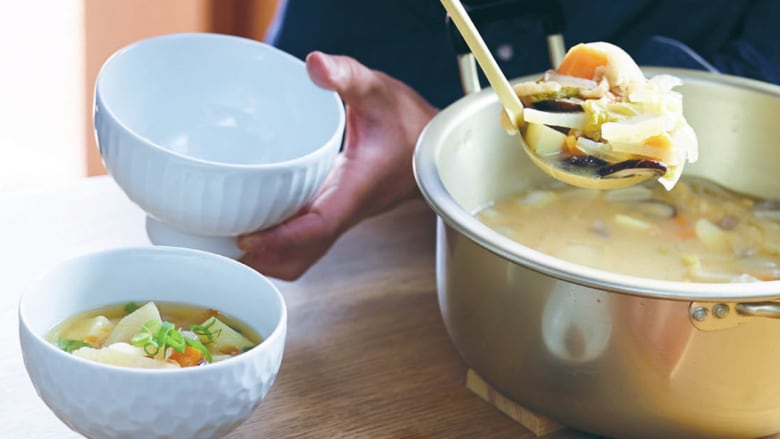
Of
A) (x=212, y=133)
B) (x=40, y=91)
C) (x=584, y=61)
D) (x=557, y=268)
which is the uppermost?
(x=584, y=61)

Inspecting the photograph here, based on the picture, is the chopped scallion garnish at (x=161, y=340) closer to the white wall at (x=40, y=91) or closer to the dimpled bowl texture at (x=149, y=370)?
the dimpled bowl texture at (x=149, y=370)

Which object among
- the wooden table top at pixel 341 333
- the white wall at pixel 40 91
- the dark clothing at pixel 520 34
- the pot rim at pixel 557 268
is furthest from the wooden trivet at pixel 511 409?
the white wall at pixel 40 91

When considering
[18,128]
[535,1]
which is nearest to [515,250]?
[535,1]

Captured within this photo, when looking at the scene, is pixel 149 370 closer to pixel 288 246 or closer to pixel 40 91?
pixel 288 246

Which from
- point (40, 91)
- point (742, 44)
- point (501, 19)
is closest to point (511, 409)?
point (501, 19)

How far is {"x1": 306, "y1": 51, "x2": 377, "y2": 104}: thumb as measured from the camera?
1.26 m

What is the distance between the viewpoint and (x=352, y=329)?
47.8 inches

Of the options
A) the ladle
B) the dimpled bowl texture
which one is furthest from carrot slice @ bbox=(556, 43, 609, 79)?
the dimpled bowl texture

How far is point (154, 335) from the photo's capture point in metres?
0.85

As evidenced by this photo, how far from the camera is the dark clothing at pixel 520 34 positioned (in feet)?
5.84

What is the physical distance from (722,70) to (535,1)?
634 millimetres

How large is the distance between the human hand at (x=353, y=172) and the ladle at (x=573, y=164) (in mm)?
283

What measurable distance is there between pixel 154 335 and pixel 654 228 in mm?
754

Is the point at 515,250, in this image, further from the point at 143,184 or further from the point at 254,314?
the point at 143,184
